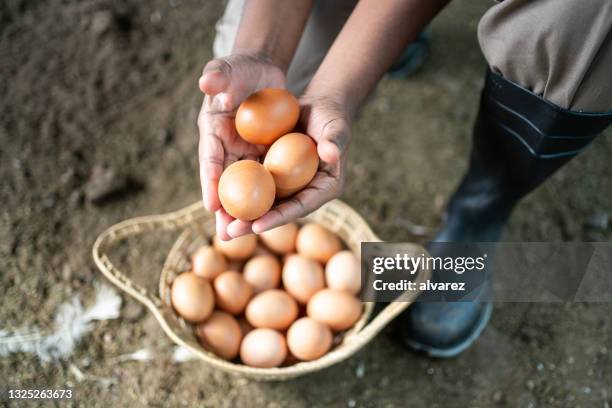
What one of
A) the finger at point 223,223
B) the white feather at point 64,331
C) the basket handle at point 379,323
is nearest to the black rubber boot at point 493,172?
the basket handle at point 379,323

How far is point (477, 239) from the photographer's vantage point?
65.9 inches

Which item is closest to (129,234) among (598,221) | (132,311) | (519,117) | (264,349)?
(132,311)

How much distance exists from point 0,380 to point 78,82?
3.77ft

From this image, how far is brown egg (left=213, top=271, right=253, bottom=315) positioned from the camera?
153 centimetres

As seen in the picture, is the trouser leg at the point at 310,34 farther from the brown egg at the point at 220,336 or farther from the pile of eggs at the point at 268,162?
the brown egg at the point at 220,336

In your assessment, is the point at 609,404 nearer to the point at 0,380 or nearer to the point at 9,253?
the point at 0,380

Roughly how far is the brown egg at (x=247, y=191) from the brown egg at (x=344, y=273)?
0.43 metres

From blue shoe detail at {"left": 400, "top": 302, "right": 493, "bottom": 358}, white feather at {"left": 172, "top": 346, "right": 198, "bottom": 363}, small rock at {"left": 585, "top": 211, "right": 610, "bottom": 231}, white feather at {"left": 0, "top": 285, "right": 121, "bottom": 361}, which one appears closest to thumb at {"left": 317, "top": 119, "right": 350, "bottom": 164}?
blue shoe detail at {"left": 400, "top": 302, "right": 493, "bottom": 358}

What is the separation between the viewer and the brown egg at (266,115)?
4.18 feet

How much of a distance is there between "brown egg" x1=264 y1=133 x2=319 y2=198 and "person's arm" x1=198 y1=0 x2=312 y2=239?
136 mm

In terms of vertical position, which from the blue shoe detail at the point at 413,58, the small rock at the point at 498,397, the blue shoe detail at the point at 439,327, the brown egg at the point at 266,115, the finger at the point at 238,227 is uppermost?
the brown egg at the point at 266,115

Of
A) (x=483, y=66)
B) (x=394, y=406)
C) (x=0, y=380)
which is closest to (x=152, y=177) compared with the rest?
(x=0, y=380)

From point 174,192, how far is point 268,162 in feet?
2.59

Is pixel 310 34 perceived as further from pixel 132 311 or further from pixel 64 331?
pixel 64 331
